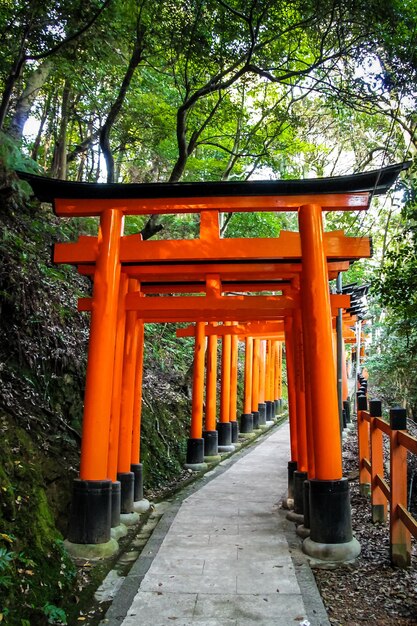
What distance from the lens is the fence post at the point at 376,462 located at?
573 cm

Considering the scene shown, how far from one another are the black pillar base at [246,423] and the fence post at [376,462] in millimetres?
9351

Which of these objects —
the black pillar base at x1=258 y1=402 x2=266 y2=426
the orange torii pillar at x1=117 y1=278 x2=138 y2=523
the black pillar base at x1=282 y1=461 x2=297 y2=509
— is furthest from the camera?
the black pillar base at x1=258 y1=402 x2=266 y2=426

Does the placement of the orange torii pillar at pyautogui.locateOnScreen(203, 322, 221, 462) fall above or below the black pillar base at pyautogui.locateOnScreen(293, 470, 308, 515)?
above

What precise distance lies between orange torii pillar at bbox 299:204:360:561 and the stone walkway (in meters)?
0.39

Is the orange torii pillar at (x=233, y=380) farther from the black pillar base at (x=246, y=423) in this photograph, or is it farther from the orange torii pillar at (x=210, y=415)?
the black pillar base at (x=246, y=423)

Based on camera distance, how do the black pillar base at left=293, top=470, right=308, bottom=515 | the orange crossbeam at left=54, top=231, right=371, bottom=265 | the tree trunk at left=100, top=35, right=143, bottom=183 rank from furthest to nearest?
the tree trunk at left=100, top=35, right=143, bottom=183, the black pillar base at left=293, top=470, right=308, bottom=515, the orange crossbeam at left=54, top=231, right=371, bottom=265

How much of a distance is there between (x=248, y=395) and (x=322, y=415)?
1031cm

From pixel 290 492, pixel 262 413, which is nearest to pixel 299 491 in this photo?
pixel 290 492

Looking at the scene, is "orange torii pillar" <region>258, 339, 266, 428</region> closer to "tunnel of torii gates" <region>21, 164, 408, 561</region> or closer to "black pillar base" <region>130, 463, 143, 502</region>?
"black pillar base" <region>130, 463, 143, 502</region>

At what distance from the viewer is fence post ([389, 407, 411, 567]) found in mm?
4469

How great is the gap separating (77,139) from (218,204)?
11.4m

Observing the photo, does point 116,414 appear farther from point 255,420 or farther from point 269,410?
point 269,410

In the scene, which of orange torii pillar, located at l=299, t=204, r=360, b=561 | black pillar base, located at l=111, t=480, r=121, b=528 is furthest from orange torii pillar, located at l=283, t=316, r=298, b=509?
black pillar base, located at l=111, t=480, r=121, b=528

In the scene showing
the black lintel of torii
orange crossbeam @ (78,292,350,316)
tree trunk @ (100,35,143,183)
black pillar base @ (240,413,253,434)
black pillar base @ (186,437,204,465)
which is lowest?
black pillar base @ (186,437,204,465)
